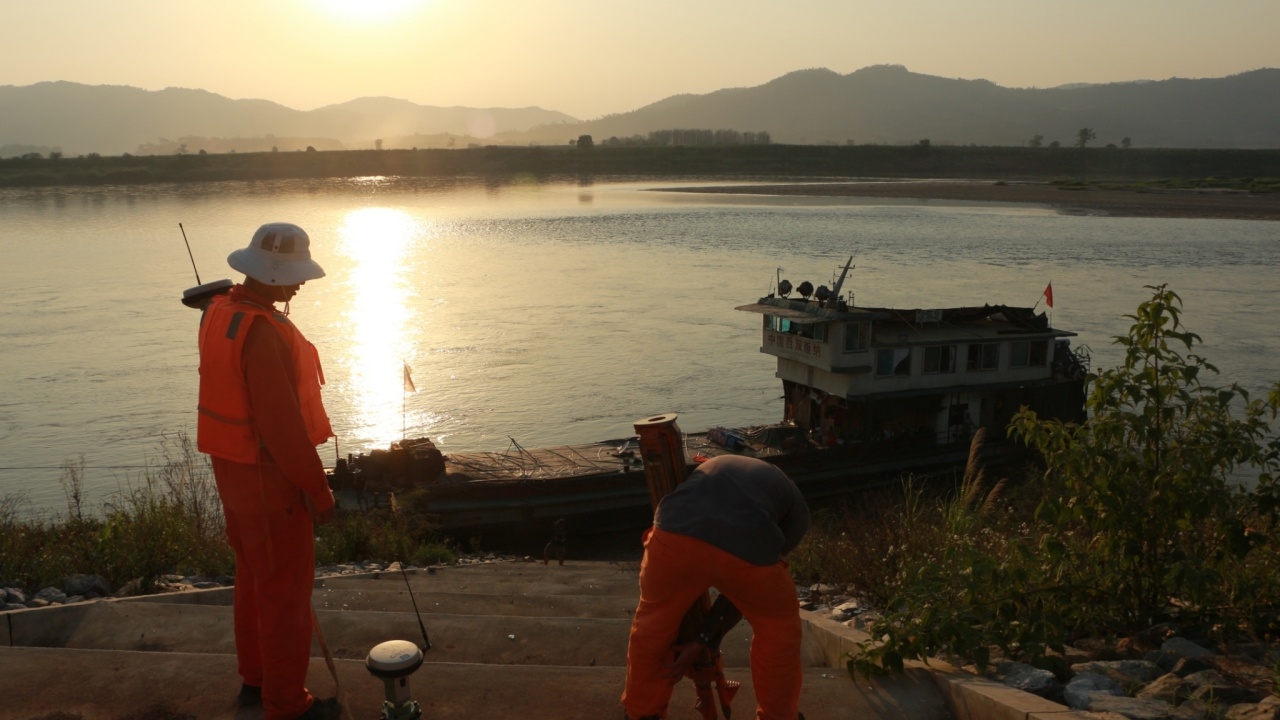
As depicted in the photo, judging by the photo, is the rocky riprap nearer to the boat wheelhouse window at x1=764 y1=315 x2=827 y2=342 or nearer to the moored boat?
the moored boat

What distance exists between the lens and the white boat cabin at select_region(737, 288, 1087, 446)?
1789cm

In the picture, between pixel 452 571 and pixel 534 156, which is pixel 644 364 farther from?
pixel 534 156

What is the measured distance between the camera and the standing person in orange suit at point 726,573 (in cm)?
365

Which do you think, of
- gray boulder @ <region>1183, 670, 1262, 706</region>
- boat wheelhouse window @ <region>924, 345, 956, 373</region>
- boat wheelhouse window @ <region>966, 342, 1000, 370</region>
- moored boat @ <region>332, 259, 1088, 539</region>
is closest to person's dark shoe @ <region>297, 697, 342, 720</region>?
gray boulder @ <region>1183, 670, 1262, 706</region>

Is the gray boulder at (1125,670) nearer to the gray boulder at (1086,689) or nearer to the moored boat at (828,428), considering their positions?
the gray boulder at (1086,689)

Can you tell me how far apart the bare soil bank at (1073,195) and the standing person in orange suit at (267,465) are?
7287 centimetres

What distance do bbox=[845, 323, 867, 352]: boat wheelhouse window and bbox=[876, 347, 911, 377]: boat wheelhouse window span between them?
0.40 metres

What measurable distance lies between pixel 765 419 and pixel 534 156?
94.1 metres

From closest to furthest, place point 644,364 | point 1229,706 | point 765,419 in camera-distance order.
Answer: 1. point 1229,706
2. point 765,419
3. point 644,364

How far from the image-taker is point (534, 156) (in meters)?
112

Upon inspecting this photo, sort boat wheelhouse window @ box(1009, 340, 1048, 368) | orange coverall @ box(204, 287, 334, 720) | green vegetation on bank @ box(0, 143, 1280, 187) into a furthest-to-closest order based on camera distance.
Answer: green vegetation on bank @ box(0, 143, 1280, 187), boat wheelhouse window @ box(1009, 340, 1048, 368), orange coverall @ box(204, 287, 334, 720)

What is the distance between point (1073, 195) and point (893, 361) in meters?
75.2

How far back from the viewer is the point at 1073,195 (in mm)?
85062

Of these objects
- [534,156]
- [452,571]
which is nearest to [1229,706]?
[452,571]
